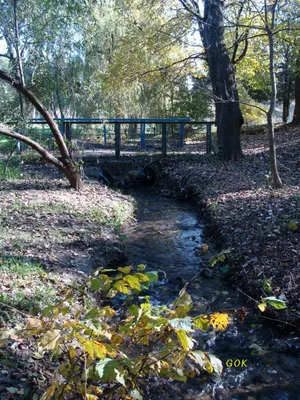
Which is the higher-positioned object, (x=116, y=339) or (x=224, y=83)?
(x=224, y=83)

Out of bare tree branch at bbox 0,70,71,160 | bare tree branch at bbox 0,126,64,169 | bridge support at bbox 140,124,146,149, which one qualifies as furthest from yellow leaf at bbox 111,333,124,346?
bridge support at bbox 140,124,146,149

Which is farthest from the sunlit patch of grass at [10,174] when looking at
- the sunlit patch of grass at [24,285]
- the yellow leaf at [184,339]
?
the yellow leaf at [184,339]

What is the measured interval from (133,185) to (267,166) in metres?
4.42

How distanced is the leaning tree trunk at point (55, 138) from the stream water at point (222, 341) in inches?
106

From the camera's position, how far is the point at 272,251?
18.5ft

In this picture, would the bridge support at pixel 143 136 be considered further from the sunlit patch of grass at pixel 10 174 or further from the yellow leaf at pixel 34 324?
the yellow leaf at pixel 34 324

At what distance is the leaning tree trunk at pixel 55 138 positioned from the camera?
316 inches

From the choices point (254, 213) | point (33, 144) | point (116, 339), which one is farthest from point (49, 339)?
point (33, 144)

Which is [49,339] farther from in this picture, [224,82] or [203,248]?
[224,82]

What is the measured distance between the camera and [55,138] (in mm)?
9023

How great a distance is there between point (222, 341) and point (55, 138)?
250 inches

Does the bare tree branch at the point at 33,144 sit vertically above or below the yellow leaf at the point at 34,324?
above

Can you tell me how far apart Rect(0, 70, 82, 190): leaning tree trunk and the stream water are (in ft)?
8.85

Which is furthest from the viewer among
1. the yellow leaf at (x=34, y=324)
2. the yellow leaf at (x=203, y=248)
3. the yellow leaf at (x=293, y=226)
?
the yellow leaf at (x=203, y=248)
